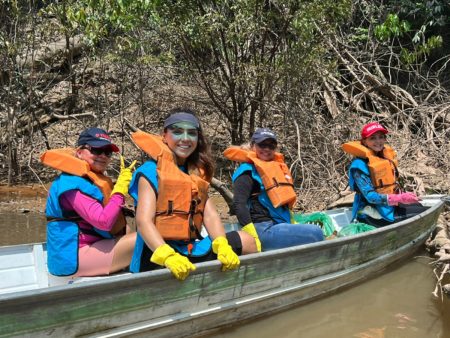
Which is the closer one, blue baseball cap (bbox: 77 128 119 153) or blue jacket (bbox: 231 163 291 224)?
blue baseball cap (bbox: 77 128 119 153)

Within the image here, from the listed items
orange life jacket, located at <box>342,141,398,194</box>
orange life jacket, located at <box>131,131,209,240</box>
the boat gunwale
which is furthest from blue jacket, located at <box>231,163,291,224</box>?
orange life jacket, located at <box>342,141,398,194</box>

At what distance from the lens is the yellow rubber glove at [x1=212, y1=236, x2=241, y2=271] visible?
127 inches

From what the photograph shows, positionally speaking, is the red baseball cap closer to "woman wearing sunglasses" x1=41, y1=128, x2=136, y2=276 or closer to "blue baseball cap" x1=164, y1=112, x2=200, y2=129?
"blue baseball cap" x1=164, y1=112, x2=200, y2=129

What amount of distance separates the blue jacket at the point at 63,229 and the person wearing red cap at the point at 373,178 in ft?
8.54

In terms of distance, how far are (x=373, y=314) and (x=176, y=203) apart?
1.96 metres

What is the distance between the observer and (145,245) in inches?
125

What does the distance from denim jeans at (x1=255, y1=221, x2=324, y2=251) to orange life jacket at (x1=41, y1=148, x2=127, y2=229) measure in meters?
1.16

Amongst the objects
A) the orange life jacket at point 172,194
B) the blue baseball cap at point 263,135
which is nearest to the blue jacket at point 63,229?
the orange life jacket at point 172,194

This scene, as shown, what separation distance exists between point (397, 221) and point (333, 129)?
3034mm

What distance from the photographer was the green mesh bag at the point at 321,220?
5.07m

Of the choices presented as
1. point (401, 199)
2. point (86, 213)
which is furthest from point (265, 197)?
point (86, 213)

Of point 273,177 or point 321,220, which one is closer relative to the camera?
point 273,177

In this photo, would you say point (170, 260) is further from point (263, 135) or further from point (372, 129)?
point (372, 129)

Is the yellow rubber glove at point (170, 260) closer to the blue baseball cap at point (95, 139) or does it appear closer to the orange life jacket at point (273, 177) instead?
the blue baseball cap at point (95, 139)
